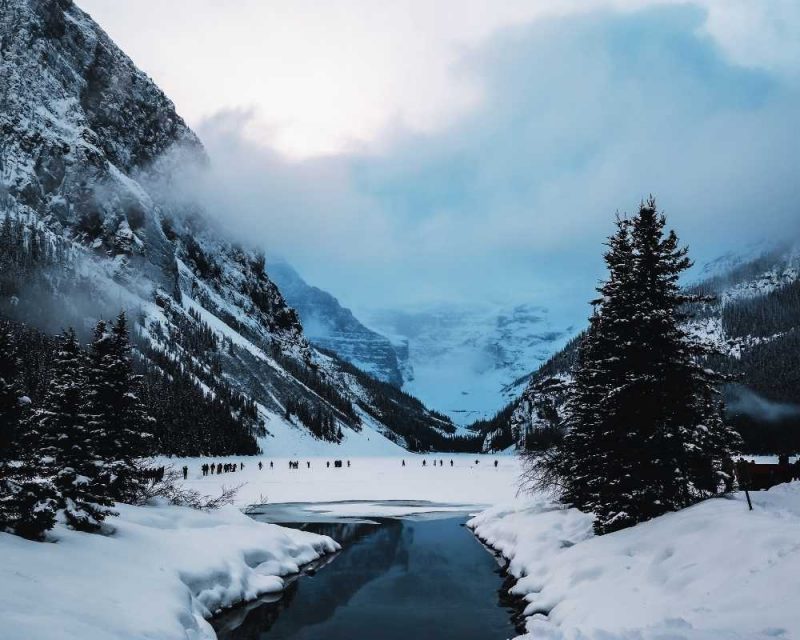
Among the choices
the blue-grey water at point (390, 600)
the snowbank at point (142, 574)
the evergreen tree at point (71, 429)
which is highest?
the evergreen tree at point (71, 429)

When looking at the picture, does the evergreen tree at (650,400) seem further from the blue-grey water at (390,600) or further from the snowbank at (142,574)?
the snowbank at (142,574)

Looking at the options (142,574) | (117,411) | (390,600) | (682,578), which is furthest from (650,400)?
(117,411)

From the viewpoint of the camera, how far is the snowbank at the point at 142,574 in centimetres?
996

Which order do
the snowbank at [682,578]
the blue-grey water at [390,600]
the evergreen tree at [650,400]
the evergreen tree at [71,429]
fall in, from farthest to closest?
the evergreen tree at [71,429], the evergreen tree at [650,400], the blue-grey water at [390,600], the snowbank at [682,578]

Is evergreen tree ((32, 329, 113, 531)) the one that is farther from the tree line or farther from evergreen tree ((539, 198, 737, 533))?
evergreen tree ((539, 198, 737, 533))

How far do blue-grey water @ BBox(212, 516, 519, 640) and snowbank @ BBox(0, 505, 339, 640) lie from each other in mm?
988

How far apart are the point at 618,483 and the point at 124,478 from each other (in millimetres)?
16390

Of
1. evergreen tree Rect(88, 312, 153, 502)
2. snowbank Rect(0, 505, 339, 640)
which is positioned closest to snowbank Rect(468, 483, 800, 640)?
snowbank Rect(0, 505, 339, 640)

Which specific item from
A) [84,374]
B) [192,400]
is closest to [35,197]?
[192,400]

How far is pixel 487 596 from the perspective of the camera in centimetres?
1847

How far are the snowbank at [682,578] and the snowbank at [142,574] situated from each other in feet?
24.6

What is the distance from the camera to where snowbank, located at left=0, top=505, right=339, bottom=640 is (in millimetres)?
9961

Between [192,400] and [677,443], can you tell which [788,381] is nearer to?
[192,400]

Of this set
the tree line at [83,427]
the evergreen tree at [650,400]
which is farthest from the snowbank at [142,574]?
the evergreen tree at [650,400]
